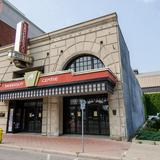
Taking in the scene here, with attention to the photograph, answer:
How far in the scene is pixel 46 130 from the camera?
52.2 ft

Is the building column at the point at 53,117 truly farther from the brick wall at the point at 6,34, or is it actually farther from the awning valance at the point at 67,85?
the brick wall at the point at 6,34

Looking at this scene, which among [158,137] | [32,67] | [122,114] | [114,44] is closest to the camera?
[158,137]

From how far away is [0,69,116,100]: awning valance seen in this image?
482 inches

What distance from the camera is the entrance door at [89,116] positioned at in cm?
1458

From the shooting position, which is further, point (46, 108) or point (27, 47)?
point (27, 47)

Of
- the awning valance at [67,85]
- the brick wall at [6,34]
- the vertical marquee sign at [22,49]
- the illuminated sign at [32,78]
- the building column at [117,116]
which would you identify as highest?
the brick wall at [6,34]

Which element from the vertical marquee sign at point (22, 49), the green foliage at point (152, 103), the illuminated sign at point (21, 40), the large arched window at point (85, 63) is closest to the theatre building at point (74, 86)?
the large arched window at point (85, 63)

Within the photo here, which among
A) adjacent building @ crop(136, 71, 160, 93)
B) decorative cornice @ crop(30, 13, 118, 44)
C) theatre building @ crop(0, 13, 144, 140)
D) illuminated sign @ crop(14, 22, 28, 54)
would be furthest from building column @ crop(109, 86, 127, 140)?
adjacent building @ crop(136, 71, 160, 93)

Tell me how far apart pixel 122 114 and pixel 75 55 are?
21.7ft

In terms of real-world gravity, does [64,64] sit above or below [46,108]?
above

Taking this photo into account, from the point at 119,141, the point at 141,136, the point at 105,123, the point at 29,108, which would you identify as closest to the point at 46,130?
the point at 29,108

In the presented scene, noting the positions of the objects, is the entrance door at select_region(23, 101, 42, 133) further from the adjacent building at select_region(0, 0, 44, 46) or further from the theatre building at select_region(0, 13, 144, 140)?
the adjacent building at select_region(0, 0, 44, 46)

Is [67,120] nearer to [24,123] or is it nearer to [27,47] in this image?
[24,123]

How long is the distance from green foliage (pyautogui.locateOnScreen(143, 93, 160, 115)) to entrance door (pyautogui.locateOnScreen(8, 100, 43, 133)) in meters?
24.8
